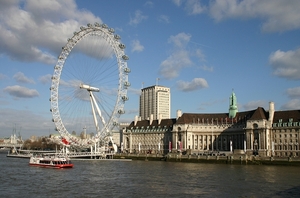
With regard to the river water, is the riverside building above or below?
above

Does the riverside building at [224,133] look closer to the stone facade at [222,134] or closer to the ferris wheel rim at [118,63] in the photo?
the stone facade at [222,134]

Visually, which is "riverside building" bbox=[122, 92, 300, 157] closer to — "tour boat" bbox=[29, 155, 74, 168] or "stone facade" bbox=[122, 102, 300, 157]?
"stone facade" bbox=[122, 102, 300, 157]

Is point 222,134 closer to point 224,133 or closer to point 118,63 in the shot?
point 224,133

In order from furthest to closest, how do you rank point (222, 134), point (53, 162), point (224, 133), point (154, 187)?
1. point (222, 134)
2. point (224, 133)
3. point (53, 162)
4. point (154, 187)

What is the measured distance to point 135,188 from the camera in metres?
40.3

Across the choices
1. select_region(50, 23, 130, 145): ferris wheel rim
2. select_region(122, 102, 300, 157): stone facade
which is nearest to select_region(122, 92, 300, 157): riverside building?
select_region(122, 102, 300, 157): stone facade

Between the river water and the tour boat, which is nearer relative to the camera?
the river water

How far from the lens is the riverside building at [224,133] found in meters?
95.0

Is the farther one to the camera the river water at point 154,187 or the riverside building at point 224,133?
the riverside building at point 224,133

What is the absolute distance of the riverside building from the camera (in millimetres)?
95000

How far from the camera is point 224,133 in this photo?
11581cm

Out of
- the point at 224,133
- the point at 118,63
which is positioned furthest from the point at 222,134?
the point at 118,63

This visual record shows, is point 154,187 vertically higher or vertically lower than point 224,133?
lower

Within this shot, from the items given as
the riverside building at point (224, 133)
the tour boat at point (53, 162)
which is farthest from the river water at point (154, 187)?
the riverside building at point (224, 133)
